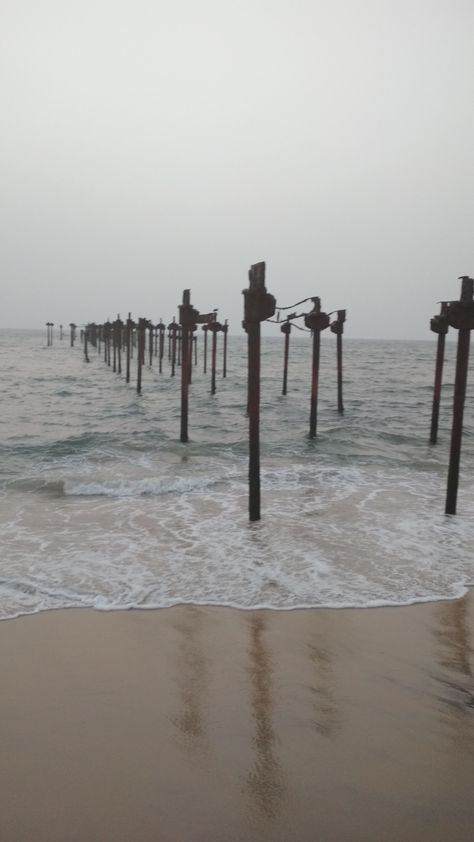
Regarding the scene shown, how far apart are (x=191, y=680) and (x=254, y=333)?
461 cm

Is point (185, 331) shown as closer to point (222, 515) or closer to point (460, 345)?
point (222, 515)

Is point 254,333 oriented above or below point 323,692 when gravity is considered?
above

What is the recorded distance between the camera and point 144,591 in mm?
5375

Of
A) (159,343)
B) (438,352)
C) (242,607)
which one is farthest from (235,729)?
(159,343)

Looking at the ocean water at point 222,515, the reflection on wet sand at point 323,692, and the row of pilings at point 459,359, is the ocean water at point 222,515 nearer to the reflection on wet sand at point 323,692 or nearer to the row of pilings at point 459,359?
the row of pilings at point 459,359

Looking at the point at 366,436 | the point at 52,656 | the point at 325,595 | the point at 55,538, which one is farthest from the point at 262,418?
the point at 52,656

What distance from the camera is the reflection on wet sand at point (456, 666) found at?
3.32 m

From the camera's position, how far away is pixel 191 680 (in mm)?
3752

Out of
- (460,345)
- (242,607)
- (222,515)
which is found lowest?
(222,515)

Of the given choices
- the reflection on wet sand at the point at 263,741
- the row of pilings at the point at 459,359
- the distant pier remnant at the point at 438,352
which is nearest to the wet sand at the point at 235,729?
the reflection on wet sand at the point at 263,741

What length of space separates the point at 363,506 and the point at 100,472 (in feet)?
16.6

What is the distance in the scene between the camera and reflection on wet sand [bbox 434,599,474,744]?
3.32m

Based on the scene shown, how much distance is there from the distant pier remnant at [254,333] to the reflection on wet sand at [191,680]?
2930 mm

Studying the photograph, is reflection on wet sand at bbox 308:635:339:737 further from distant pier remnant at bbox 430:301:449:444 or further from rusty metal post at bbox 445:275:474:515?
distant pier remnant at bbox 430:301:449:444
